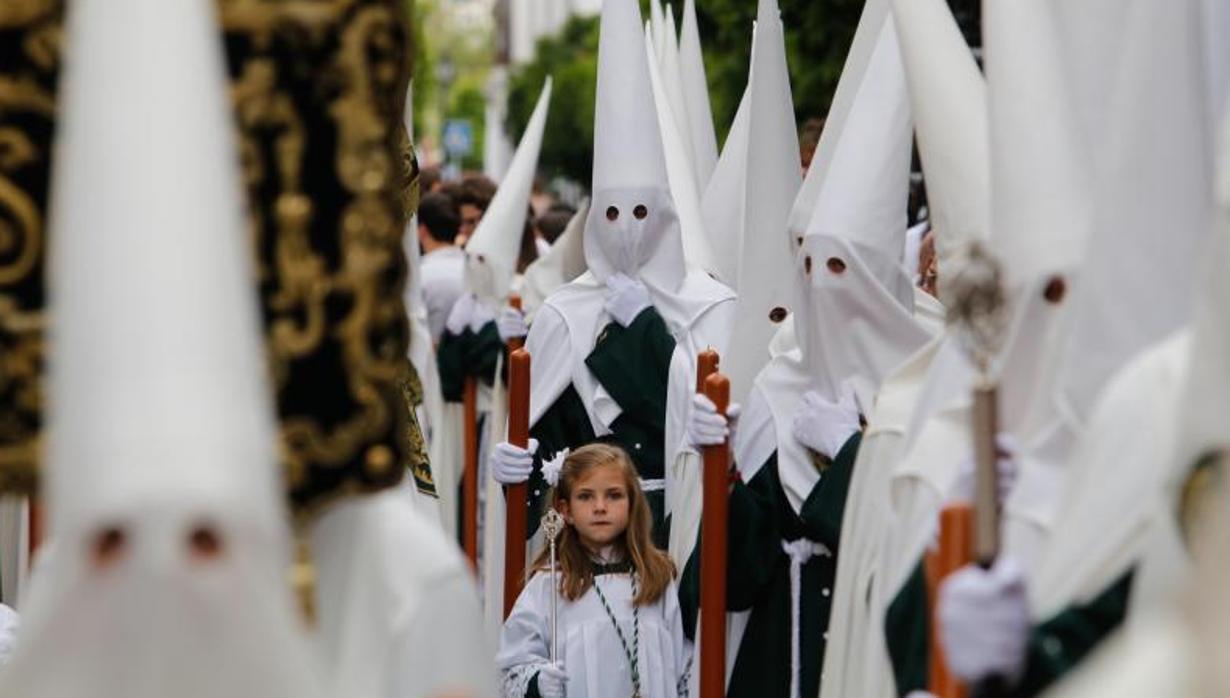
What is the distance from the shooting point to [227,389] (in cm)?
361

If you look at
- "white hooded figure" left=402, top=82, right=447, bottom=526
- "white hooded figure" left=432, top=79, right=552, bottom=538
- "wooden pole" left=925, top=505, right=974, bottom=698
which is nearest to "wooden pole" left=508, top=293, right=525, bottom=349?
"white hooded figure" left=402, top=82, right=447, bottom=526

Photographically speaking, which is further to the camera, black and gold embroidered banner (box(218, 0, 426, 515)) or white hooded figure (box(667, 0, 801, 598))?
white hooded figure (box(667, 0, 801, 598))

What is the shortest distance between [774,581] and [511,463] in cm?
157

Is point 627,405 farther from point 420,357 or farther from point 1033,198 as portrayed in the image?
point 1033,198

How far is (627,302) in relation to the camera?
36.4 feet

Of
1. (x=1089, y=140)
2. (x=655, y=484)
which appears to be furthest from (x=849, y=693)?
(x=655, y=484)

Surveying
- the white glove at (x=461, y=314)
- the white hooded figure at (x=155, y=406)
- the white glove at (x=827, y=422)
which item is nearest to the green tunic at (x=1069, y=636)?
the white hooded figure at (x=155, y=406)

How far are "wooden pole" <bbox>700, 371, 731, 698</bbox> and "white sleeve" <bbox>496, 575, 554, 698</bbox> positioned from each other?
515 millimetres

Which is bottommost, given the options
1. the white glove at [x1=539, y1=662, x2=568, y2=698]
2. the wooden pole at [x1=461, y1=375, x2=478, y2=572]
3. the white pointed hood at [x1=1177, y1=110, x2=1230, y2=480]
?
the wooden pole at [x1=461, y1=375, x2=478, y2=572]

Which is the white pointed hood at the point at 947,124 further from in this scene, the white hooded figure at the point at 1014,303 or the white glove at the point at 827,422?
the white glove at the point at 827,422

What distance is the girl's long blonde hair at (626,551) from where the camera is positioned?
28.3 ft

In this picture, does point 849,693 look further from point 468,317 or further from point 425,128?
point 425,128

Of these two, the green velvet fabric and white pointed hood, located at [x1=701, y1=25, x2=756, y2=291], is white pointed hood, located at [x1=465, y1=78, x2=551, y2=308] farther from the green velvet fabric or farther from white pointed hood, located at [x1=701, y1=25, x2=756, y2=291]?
the green velvet fabric

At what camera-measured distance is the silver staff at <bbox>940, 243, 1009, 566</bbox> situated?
4.75 metres
